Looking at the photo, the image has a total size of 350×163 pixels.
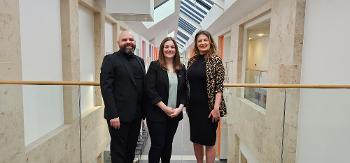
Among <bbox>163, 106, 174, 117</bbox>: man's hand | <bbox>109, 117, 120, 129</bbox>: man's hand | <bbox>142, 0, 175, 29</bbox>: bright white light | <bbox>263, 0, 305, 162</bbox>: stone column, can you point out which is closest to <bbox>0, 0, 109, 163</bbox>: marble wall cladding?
<bbox>109, 117, 120, 129</bbox>: man's hand

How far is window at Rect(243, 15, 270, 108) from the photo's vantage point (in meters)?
4.80

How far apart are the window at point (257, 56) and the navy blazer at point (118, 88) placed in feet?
7.53

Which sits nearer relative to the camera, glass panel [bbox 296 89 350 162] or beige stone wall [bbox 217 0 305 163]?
glass panel [bbox 296 89 350 162]

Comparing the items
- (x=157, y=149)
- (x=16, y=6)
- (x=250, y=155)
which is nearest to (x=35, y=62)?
(x=16, y=6)

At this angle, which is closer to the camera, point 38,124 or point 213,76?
point 213,76

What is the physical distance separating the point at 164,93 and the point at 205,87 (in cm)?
36

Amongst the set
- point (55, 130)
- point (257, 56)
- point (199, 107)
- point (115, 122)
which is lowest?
point (55, 130)

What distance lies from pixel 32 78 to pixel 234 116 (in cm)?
335

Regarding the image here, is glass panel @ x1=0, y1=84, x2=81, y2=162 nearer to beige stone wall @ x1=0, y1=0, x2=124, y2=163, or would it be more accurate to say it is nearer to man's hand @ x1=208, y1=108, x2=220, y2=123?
beige stone wall @ x1=0, y1=0, x2=124, y2=163

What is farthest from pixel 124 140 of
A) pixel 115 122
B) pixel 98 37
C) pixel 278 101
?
pixel 98 37

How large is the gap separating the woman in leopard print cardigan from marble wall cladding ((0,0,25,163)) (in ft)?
A: 5.38

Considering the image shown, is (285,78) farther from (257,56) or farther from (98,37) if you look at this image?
(257,56)

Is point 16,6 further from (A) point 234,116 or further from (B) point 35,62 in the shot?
(A) point 234,116

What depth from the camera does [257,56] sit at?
953 centimetres
